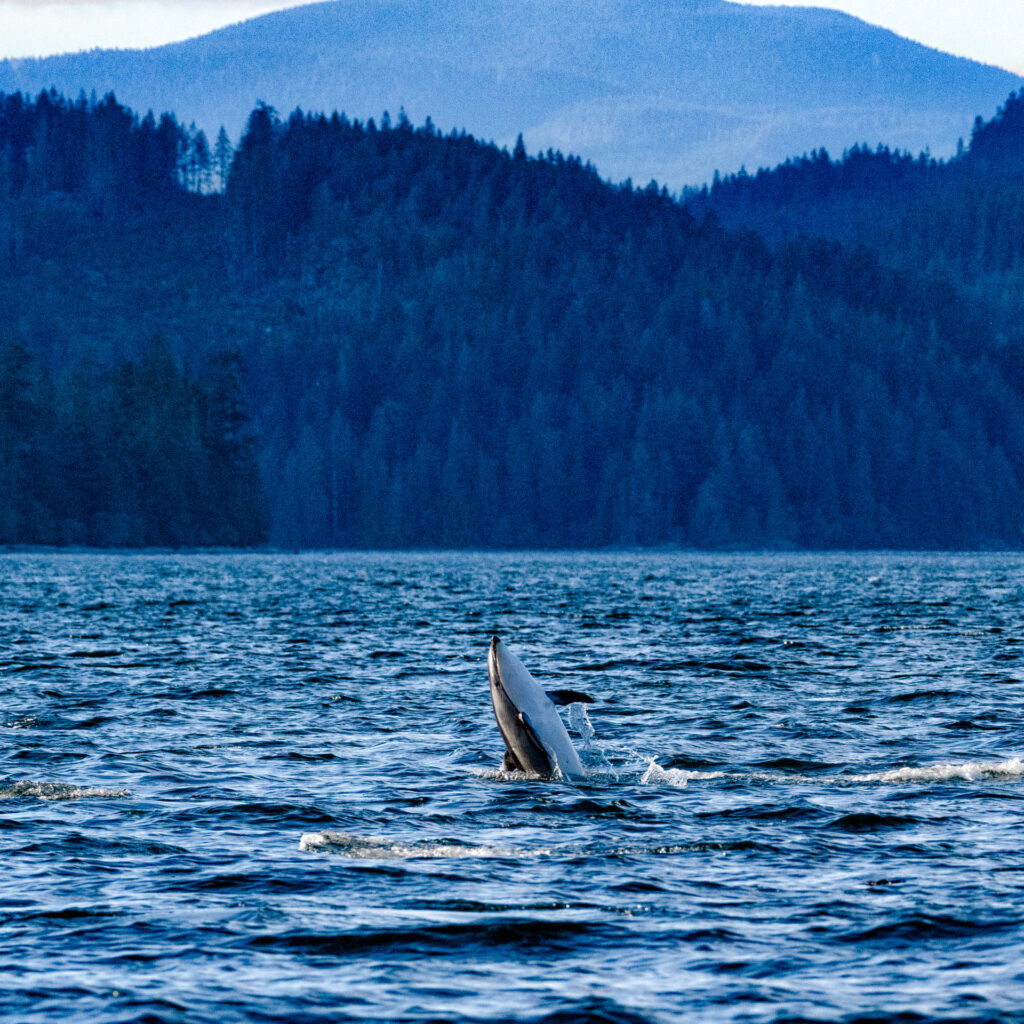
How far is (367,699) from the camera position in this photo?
28.8m

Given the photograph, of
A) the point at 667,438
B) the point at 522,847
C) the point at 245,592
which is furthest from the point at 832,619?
the point at 667,438

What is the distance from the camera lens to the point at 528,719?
61.8 feet

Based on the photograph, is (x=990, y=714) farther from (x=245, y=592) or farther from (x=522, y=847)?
(x=245, y=592)

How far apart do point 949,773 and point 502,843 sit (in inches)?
270

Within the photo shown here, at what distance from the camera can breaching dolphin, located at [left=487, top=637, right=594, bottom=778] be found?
61.1 feet

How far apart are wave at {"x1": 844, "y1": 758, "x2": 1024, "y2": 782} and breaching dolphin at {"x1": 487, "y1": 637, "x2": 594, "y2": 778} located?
11.7 feet

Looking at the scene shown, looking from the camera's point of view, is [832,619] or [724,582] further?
[724,582]

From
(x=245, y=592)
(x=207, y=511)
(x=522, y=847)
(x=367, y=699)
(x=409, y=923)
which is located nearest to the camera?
(x=409, y=923)

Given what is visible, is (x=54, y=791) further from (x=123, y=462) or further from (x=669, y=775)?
(x=123, y=462)

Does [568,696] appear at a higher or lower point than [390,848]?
higher

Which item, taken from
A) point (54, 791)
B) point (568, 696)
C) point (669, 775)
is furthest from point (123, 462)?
point (568, 696)

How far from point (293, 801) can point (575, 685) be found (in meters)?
13.4

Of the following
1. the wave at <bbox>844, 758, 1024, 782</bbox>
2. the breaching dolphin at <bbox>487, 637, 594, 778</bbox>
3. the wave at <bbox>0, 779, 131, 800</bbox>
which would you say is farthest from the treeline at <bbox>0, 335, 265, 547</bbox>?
the wave at <bbox>844, 758, 1024, 782</bbox>

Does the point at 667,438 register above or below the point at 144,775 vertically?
above
